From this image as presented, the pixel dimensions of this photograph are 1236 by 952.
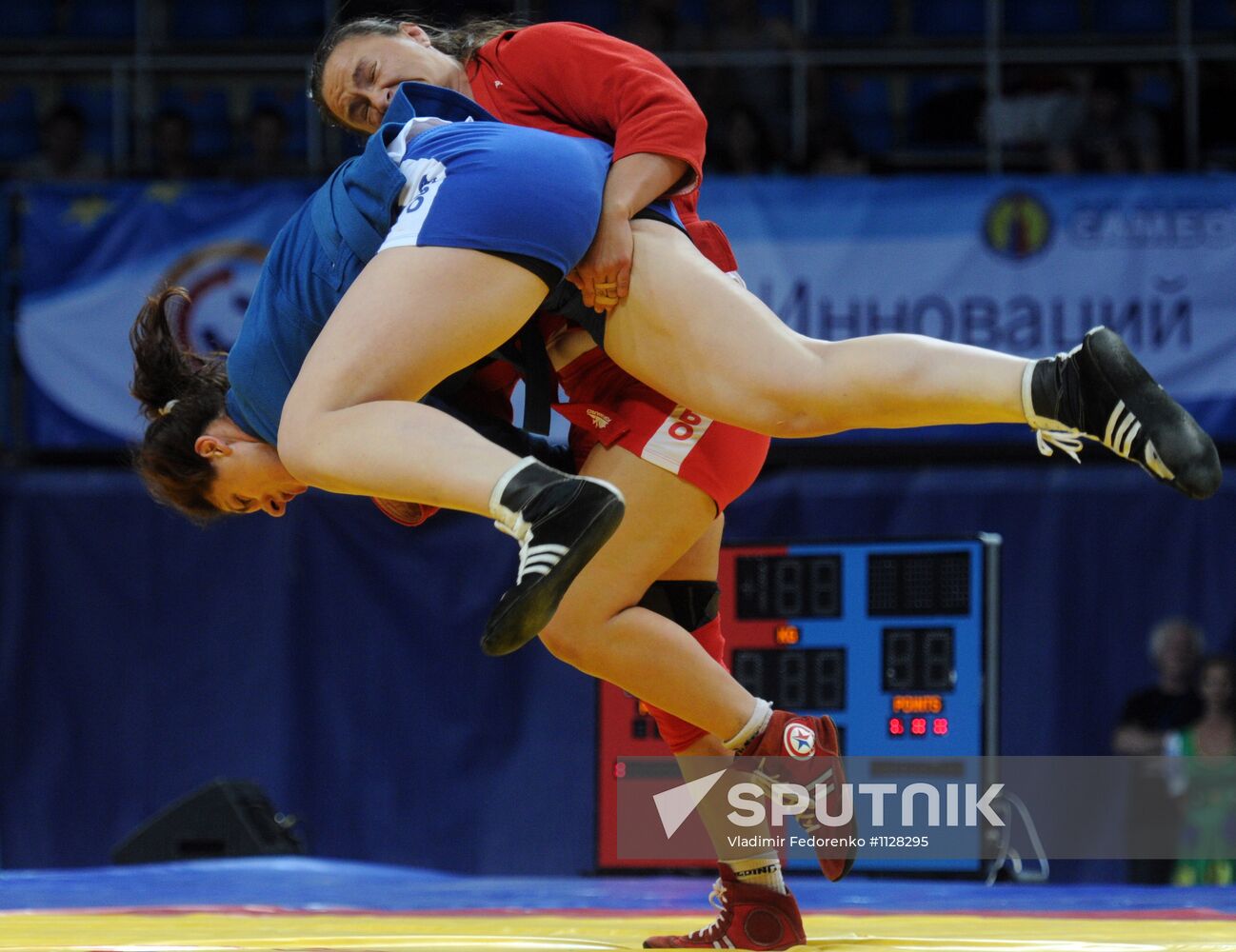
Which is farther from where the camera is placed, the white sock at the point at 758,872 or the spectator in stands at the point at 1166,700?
the spectator in stands at the point at 1166,700

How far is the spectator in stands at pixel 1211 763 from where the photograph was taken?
5.66 meters

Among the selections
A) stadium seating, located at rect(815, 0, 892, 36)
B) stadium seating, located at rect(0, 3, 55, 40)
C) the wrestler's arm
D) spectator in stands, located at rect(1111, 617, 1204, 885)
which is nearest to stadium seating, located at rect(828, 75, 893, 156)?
stadium seating, located at rect(815, 0, 892, 36)

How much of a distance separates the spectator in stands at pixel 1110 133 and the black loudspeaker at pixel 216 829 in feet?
12.5

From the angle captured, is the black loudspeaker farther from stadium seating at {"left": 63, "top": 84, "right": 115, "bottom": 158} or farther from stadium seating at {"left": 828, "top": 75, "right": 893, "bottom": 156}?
stadium seating at {"left": 828, "top": 75, "right": 893, "bottom": 156}

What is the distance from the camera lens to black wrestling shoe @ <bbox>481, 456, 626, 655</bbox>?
5.78 ft

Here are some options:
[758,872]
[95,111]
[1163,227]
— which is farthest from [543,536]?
[95,111]

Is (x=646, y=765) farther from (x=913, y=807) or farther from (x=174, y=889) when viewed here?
(x=174, y=889)

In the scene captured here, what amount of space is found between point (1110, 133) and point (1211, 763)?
2.48 meters

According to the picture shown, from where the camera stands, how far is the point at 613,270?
2.14 metres

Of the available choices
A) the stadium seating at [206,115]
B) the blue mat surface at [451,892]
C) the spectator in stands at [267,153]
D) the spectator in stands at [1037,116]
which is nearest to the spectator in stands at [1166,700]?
the spectator in stands at [1037,116]

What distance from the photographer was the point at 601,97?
Answer: 90.8 inches

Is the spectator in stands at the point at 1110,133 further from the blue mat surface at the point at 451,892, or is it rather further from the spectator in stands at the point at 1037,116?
the blue mat surface at the point at 451,892

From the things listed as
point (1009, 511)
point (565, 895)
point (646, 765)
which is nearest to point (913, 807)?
point (646, 765)

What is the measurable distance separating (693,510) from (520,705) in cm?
435
